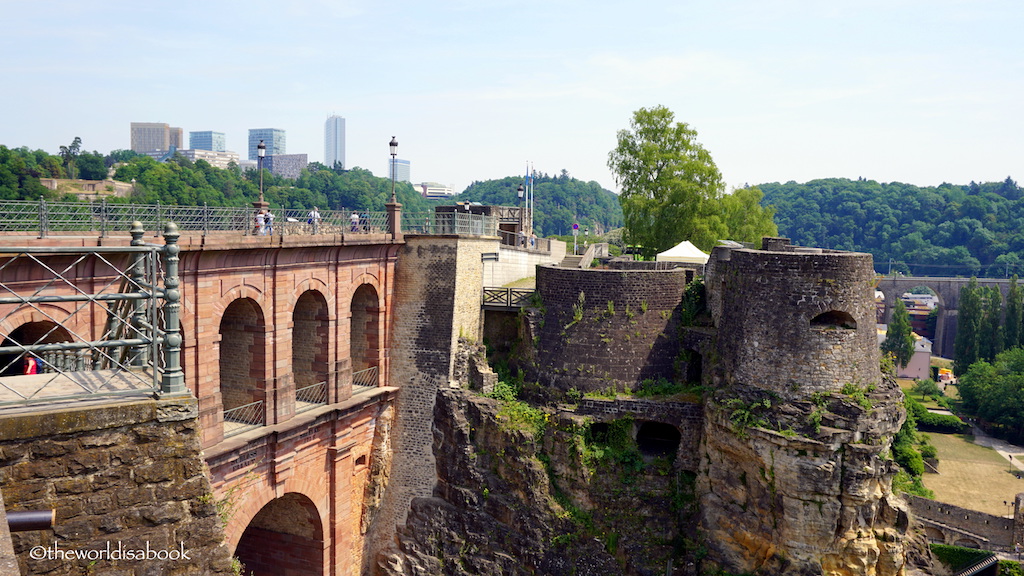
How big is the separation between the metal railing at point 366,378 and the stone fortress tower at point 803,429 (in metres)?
9.82

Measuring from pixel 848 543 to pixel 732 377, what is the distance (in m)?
4.81

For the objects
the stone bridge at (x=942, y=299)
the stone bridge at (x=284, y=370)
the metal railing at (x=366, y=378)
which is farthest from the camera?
the stone bridge at (x=942, y=299)

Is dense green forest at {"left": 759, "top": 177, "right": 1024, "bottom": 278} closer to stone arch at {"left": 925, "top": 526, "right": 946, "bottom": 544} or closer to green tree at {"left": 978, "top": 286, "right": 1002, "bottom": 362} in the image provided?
green tree at {"left": 978, "top": 286, "right": 1002, "bottom": 362}

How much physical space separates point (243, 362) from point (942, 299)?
295 ft

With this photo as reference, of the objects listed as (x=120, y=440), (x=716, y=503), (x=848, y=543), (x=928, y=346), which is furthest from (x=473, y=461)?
(x=928, y=346)

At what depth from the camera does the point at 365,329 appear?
23344 millimetres

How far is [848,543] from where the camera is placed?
19.0 m

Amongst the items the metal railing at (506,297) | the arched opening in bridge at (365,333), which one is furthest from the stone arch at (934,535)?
the arched opening in bridge at (365,333)

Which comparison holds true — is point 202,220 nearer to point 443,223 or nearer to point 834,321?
point 443,223

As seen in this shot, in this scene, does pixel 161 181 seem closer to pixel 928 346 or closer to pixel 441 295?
pixel 441 295

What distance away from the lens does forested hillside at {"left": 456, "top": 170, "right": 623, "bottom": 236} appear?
162 meters

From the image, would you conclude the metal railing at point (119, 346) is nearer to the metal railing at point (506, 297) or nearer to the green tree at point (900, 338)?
the metal railing at point (506, 297)

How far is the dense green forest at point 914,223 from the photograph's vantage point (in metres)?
124

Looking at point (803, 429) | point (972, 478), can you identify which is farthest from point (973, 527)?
point (803, 429)
